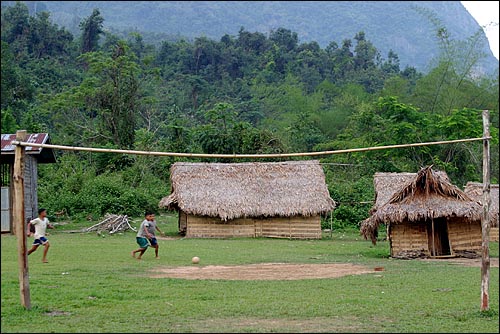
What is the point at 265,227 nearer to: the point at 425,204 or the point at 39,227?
the point at 425,204

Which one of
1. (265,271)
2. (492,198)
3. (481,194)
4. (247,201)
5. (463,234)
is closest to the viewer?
(265,271)

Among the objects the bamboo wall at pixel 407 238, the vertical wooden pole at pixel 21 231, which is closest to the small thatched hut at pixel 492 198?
the bamboo wall at pixel 407 238

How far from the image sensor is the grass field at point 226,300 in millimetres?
7785

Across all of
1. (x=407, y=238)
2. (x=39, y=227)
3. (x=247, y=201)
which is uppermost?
(x=39, y=227)

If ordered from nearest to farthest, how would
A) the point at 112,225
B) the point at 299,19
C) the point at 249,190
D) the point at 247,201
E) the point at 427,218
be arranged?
the point at 427,218 < the point at 112,225 < the point at 247,201 < the point at 249,190 < the point at 299,19

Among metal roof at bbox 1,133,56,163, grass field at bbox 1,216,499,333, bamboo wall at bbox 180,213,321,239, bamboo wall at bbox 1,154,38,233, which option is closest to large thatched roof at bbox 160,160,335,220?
bamboo wall at bbox 180,213,321,239

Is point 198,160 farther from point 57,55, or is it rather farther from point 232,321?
point 232,321

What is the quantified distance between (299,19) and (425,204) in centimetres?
11357

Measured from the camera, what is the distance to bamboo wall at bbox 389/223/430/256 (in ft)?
59.1

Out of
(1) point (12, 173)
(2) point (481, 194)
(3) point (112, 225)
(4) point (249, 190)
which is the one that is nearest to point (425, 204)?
(2) point (481, 194)

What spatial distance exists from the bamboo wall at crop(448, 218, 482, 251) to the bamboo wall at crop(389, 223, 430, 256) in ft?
2.58

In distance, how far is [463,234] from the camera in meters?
18.5

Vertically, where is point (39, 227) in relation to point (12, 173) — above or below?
below

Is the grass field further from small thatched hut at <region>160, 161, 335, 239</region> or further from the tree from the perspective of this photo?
the tree
